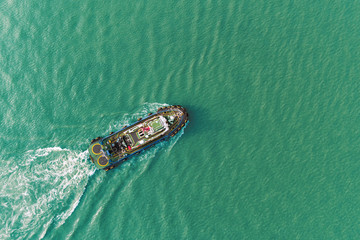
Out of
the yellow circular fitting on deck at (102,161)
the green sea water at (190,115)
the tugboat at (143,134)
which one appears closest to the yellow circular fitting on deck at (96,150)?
the tugboat at (143,134)

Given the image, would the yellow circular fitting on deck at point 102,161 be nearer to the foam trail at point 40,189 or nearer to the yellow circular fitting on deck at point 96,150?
the yellow circular fitting on deck at point 96,150

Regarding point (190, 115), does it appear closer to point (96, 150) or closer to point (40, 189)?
point (96, 150)

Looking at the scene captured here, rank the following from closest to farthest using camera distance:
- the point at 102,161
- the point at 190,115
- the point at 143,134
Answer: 1. the point at 102,161
2. the point at 143,134
3. the point at 190,115

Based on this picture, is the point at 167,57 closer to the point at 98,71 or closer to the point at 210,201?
the point at 98,71

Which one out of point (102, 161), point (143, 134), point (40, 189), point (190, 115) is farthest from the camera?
point (190, 115)

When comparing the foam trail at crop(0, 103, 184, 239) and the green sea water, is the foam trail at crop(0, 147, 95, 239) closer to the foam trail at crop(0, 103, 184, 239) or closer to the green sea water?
the foam trail at crop(0, 103, 184, 239)

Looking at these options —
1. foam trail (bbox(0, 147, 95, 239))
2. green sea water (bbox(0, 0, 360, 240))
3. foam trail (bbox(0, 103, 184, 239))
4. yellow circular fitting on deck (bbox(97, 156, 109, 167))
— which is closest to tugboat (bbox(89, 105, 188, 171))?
yellow circular fitting on deck (bbox(97, 156, 109, 167))

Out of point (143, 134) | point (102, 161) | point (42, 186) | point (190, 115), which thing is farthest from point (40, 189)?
point (190, 115)
